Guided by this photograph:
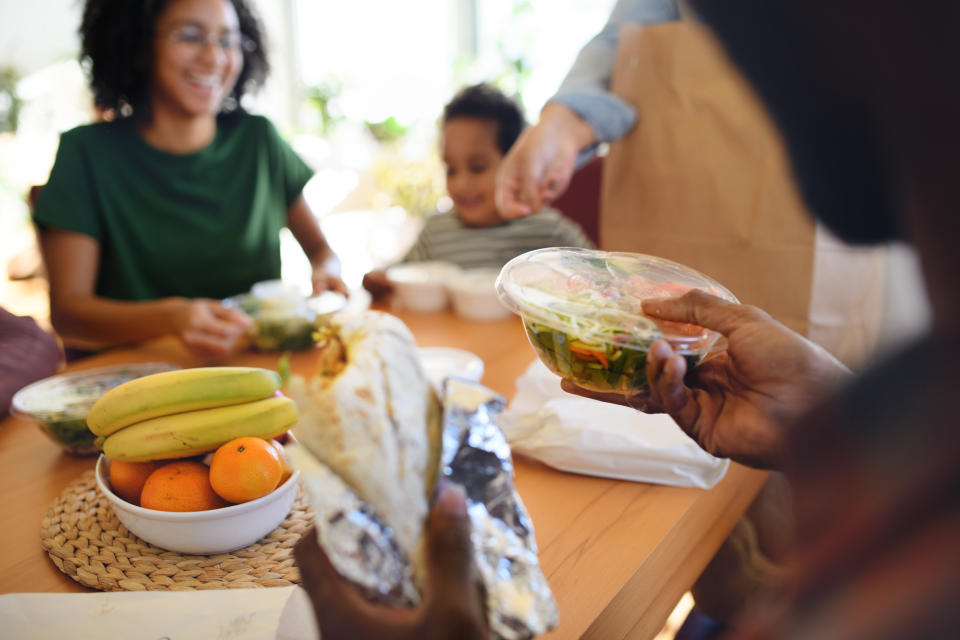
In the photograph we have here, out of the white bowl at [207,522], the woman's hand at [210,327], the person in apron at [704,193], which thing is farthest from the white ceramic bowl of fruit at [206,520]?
the person in apron at [704,193]

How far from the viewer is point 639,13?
1180mm

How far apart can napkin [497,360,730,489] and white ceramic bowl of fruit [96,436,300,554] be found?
320mm

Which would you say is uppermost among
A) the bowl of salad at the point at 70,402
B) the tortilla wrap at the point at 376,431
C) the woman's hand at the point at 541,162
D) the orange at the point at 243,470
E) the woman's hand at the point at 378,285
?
the woman's hand at the point at 541,162

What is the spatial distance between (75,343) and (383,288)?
0.79 m

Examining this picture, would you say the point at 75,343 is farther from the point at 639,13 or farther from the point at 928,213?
the point at 928,213

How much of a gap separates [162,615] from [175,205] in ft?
4.41

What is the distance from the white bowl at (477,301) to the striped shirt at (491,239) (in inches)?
19.7

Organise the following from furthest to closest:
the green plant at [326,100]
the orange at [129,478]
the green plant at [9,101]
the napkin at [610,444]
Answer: the green plant at [326,100] < the green plant at [9,101] < the napkin at [610,444] < the orange at [129,478]

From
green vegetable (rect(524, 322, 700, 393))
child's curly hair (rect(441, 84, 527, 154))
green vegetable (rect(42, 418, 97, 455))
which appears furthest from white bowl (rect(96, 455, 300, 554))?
child's curly hair (rect(441, 84, 527, 154))

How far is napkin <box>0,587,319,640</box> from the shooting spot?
54 cm

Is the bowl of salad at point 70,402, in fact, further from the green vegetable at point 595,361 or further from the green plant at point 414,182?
the green plant at point 414,182

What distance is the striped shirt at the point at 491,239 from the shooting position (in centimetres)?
194

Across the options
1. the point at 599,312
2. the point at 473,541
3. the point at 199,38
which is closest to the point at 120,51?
the point at 199,38

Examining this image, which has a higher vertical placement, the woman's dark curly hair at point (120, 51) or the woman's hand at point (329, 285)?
the woman's dark curly hair at point (120, 51)
